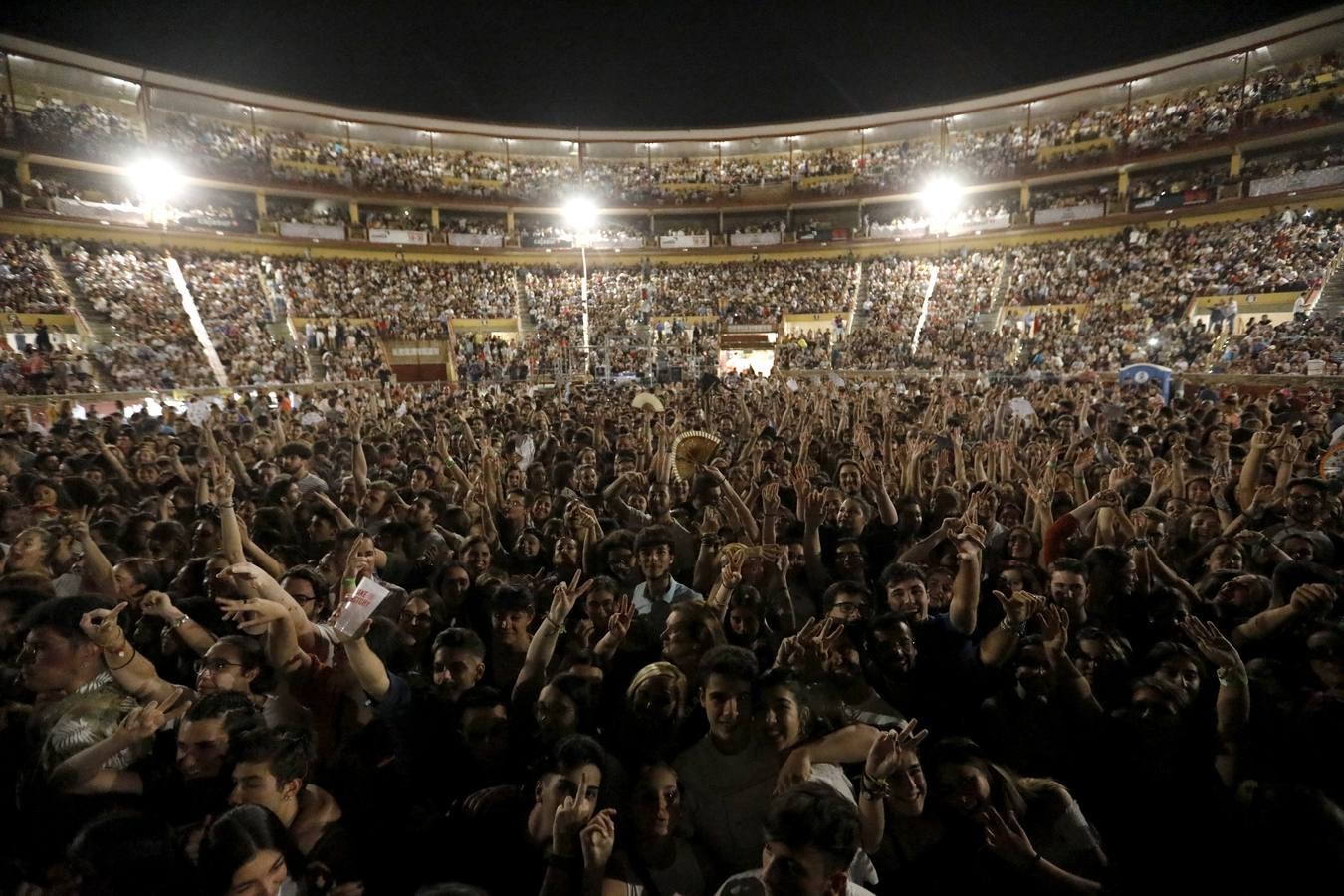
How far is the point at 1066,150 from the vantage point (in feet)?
109

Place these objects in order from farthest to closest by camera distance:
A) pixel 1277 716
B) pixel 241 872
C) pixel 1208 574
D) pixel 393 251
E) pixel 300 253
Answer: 1. pixel 393 251
2. pixel 300 253
3. pixel 1208 574
4. pixel 1277 716
5. pixel 241 872

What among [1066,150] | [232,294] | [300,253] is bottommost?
[232,294]

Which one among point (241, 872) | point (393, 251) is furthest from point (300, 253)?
point (241, 872)

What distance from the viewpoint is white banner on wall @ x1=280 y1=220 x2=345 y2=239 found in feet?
102

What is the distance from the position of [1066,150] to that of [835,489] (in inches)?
1411

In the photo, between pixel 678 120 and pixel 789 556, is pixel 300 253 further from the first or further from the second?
pixel 789 556

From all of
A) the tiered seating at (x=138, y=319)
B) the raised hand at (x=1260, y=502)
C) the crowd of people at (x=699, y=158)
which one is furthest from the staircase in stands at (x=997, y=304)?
the tiered seating at (x=138, y=319)

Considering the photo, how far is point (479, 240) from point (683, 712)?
3653 cm

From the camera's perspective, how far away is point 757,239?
125 ft

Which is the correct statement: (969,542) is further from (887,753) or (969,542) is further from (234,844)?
(234,844)

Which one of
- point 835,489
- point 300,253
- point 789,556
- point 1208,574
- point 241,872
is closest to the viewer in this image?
point 241,872

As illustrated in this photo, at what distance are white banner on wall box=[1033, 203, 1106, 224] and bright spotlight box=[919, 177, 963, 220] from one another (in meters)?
4.28

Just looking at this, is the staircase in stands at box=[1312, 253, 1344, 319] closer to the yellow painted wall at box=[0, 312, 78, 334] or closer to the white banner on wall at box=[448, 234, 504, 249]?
the white banner on wall at box=[448, 234, 504, 249]

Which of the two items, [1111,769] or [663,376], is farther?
[663,376]
